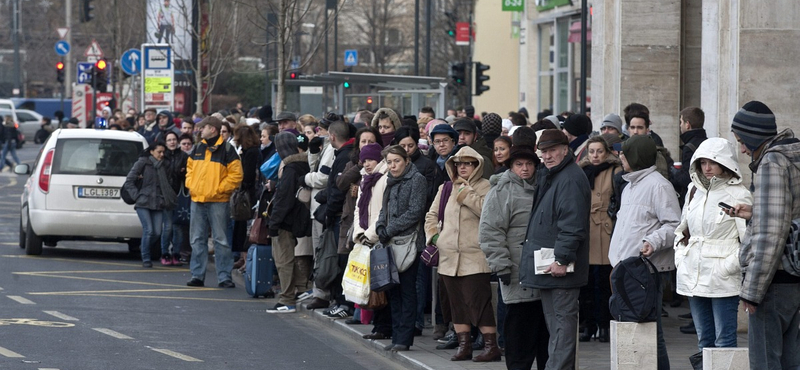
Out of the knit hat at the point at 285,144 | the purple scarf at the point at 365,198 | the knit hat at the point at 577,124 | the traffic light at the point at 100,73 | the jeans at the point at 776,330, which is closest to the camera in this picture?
the jeans at the point at 776,330

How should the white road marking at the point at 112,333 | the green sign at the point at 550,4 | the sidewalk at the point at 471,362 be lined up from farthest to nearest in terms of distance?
the green sign at the point at 550,4 → the white road marking at the point at 112,333 → the sidewalk at the point at 471,362

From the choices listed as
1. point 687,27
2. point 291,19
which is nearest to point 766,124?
point 687,27

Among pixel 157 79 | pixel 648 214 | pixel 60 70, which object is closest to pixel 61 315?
pixel 648 214

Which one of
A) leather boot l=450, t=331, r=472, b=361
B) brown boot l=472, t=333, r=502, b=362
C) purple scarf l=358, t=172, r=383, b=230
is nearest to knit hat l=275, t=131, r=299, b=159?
purple scarf l=358, t=172, r=383, b=230

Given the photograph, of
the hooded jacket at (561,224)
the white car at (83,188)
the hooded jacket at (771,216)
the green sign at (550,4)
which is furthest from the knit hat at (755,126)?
the green sign at (550,4)

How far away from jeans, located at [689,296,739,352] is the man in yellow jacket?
736cm

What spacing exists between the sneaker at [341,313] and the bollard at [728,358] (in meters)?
5.63

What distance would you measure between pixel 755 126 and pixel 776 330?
1.10 meters

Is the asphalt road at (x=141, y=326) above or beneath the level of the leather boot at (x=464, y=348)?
beneath

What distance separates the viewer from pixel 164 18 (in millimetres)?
37000

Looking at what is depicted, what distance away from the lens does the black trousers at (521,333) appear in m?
9.54

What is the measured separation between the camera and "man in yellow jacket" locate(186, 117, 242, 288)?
15.2 meters

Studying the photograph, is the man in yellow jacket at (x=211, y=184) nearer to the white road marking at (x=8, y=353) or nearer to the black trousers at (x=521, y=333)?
the white road marking at (x=8, y=353)

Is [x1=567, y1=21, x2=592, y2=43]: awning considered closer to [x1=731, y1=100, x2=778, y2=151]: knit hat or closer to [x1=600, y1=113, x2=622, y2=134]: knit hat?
[x1=600, y1=113, x2=622, y2=134]: knit hat
